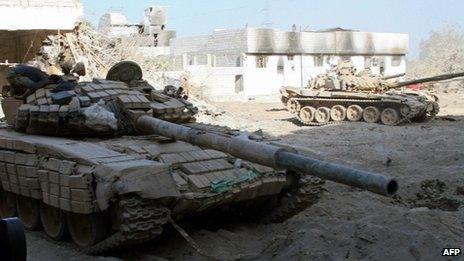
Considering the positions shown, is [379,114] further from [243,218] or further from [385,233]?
[385,233]

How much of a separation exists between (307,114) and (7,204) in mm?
13361

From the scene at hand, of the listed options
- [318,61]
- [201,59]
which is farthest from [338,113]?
[201,59]

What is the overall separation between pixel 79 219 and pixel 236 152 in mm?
2257

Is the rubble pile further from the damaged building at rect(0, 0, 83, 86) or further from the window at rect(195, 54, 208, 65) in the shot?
the window at rect(195, 54, 208, 65)

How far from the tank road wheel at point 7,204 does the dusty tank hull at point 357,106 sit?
42.0ft

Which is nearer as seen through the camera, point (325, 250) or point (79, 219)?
point (325, 250)

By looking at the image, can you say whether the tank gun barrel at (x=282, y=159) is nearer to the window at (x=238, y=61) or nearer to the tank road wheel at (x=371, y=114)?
the tank road wheel at (x=371, y=114)

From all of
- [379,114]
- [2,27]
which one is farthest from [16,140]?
[379,114]

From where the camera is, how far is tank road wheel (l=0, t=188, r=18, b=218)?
7758mm

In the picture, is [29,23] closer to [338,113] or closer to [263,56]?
[338,113]

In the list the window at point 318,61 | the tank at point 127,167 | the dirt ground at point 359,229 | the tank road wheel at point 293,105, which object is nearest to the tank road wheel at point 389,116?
the tank road wheel at point 293,105

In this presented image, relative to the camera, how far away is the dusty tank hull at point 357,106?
18125 millimetres

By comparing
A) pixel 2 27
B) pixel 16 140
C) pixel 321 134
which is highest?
pixel 2 27

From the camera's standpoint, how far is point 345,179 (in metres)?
4.06
